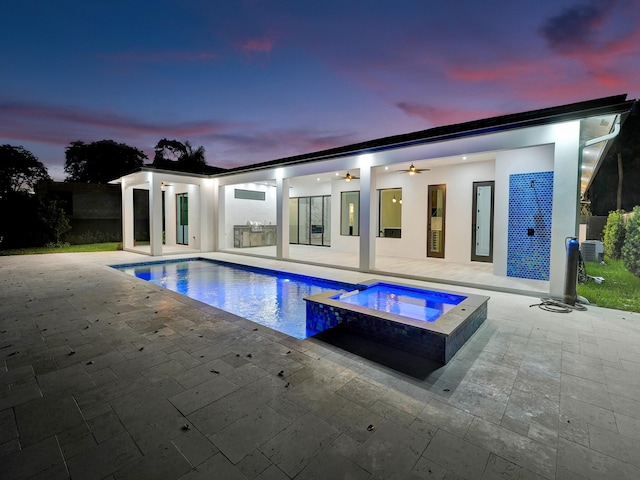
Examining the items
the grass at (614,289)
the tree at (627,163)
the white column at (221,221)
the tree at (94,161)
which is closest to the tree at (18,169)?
the tree at (94,161)

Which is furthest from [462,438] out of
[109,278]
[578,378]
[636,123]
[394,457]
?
[636,123]

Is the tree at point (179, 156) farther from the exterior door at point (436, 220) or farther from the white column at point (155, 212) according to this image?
the exterior door at point (436, 220)

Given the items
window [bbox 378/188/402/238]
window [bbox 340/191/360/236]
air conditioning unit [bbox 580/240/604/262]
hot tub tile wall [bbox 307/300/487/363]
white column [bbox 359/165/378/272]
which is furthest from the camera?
window [bbox 340/191/360/236]

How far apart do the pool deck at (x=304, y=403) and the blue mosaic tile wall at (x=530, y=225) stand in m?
3.11

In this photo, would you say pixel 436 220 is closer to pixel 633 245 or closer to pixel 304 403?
pixel 633 245

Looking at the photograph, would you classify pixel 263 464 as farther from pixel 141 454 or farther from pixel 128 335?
pixel 128 335

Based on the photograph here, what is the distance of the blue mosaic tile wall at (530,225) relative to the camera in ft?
22.1

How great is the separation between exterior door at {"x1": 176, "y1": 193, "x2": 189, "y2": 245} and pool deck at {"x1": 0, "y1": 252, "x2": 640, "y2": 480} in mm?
10896

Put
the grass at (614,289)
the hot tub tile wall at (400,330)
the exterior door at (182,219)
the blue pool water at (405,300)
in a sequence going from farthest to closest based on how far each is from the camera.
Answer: the exterior door at (182,219) → the grass at (614,289) → the blue pool water at (405,300) → the hot tub tile wall at (400,330)

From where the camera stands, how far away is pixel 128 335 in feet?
11.5

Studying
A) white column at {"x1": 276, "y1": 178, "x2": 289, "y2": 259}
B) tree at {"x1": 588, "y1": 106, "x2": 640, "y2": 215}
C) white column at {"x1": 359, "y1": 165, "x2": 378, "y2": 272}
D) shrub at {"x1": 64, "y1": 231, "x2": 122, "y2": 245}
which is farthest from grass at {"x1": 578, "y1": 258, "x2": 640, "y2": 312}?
shrub at {"x1": 64, "y1": 231, "x2": 122, "y2": 245}

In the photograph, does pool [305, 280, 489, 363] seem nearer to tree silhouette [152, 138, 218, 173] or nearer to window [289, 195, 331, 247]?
window [289, 195, 331, 247]

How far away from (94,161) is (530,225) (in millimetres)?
30555

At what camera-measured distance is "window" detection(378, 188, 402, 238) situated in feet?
35.3
